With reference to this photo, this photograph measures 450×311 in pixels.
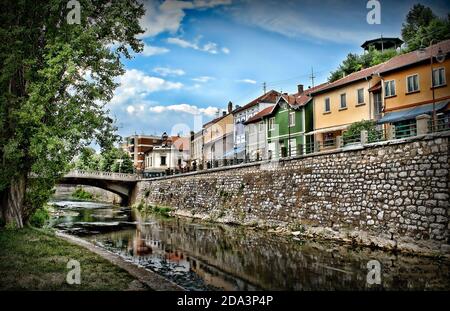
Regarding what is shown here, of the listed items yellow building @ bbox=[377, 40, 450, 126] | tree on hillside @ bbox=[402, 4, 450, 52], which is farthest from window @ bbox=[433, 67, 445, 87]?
tree on hillside @ bbox=[402, 4, 450, 52]

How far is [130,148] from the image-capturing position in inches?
4392

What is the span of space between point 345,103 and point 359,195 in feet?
48.1

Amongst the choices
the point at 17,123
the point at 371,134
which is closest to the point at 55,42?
the point at 17,123

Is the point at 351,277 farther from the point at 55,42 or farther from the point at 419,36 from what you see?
the point at 419,36

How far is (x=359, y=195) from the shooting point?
19281 millimetres

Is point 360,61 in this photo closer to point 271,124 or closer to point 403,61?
point 271,124

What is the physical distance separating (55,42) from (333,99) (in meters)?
24.6

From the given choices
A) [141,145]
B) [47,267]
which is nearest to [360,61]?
[47,267]

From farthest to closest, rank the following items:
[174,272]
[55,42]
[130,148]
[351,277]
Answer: [130,148] < [55,42] < [174,272] < [351,277]

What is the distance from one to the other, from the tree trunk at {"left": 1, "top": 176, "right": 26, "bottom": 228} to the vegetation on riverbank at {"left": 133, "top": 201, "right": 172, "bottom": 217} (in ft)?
78.4

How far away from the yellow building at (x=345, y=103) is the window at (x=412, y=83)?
2910 millimetres

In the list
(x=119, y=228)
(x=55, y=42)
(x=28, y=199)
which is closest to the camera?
(x=55, y=42)

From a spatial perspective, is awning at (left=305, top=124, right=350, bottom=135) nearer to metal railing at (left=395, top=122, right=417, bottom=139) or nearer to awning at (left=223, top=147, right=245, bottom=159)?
metal railing at (left=395, top=122, right=417, bottom=139)

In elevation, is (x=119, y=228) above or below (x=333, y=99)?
below
